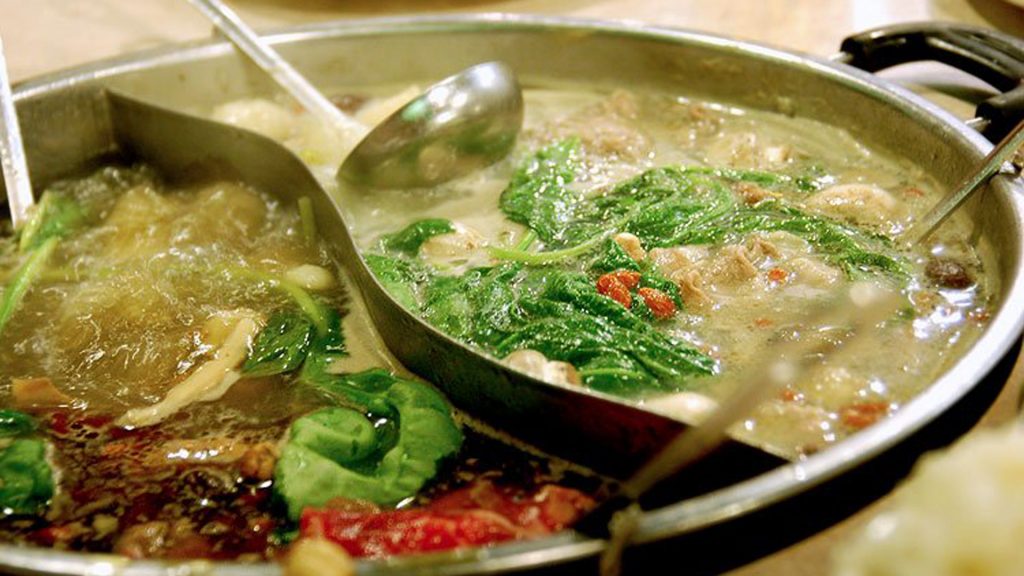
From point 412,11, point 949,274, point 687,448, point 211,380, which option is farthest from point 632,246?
point 412,11

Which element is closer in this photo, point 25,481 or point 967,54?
point 25,481

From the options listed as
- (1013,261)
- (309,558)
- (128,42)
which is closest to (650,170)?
(1013,261)

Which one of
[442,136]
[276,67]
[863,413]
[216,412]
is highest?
[276,67]

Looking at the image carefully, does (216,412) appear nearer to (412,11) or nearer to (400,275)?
(400,275)

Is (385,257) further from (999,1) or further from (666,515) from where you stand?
(999,1)

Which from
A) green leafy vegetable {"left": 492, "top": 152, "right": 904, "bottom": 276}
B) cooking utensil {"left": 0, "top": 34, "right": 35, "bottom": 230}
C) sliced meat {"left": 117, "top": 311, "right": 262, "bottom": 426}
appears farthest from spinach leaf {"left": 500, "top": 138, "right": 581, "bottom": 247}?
cooking utensil {"left": 0, "top": 34, "right": 35, "bottom": 230}
